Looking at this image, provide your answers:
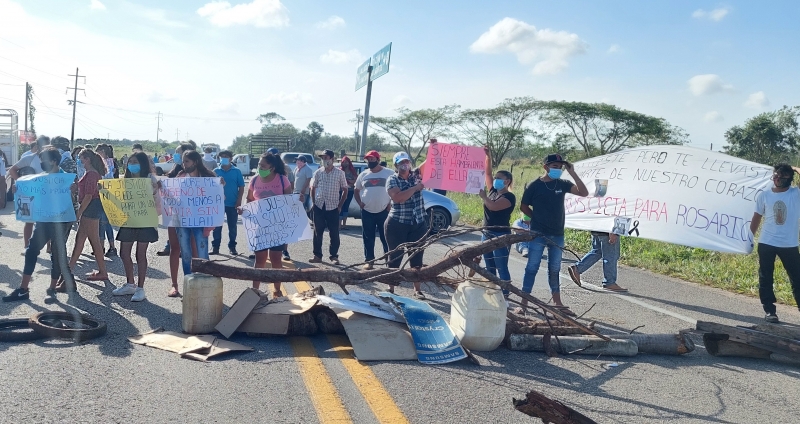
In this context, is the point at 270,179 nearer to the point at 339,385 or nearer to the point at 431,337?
the point at 431,337

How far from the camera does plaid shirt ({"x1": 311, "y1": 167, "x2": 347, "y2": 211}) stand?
10.1 m

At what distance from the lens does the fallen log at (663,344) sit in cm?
570

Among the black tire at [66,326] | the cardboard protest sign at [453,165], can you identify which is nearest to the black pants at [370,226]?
the cardboard protest sign at [453,165]

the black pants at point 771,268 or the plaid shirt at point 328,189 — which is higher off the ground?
the plaid shirt at point 328,189

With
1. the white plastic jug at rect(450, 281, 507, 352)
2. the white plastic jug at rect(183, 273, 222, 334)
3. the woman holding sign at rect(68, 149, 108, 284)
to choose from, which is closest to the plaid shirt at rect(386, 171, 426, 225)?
the white plastic jug at rect(450, 281, 507, 352)

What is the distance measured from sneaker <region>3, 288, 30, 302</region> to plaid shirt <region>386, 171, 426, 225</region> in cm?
417

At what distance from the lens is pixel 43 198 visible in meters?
7.09

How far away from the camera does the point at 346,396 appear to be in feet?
14.0

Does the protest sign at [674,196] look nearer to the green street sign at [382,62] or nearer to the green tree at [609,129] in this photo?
the green street sign at [382,62]

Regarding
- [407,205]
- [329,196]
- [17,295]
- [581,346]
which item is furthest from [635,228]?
[17,295]

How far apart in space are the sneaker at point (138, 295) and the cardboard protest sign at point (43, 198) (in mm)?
1125

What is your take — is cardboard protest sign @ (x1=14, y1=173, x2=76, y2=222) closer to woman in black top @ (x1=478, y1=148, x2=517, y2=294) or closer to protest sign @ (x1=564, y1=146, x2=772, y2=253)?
woman in black top @ (x1=478, y1=148, x2=517, y2=294)

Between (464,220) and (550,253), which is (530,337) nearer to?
(550,253)

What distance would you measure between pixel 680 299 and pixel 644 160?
2193mm
